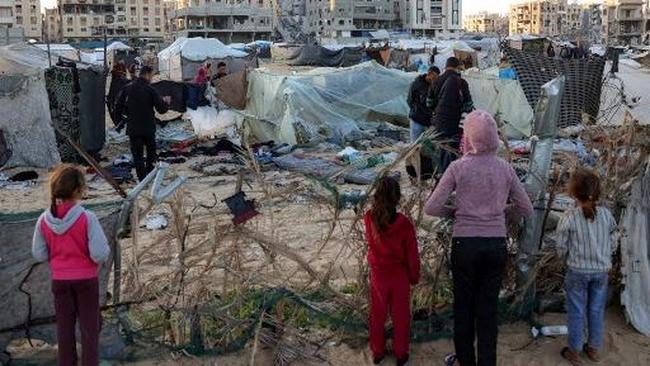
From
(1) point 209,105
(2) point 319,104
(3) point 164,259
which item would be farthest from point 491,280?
(1) point 209,105

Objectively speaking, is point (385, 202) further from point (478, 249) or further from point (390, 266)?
point (478, 249)

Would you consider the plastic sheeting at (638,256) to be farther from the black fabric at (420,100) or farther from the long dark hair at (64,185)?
the black fabric at (420,100)

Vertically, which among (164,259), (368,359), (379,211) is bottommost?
(368,359)

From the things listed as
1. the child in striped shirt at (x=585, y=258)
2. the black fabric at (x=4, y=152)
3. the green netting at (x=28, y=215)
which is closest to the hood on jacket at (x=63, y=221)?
the green netting at (x=28, y=215)

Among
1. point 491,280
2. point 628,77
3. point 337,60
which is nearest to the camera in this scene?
point 491,280

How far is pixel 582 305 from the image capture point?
15.0ft

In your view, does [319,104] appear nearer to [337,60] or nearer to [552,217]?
[552,217]

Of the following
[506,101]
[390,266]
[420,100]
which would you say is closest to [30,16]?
[506,101]

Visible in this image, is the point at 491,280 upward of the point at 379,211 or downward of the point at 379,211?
downward

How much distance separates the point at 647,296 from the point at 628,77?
7957mm

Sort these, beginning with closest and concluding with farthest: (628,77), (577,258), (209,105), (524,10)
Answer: (577,258) → (628,77) → (209,105) → (524,10)

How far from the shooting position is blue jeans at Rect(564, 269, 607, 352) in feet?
14.8

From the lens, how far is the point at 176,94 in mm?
17469

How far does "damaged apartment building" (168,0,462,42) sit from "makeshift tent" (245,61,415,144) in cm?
7909
